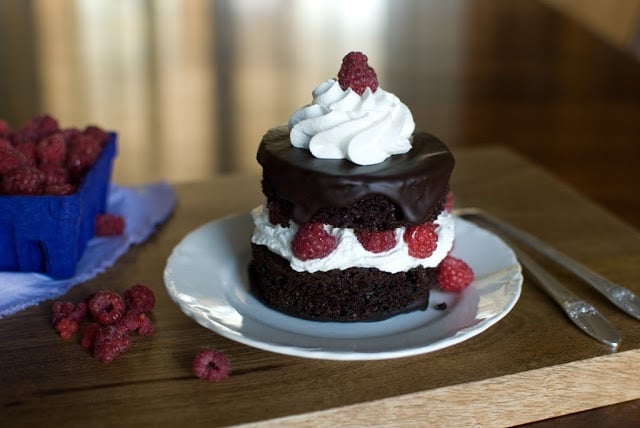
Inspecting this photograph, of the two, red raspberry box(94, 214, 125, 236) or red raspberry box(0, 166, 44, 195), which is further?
red raspberry box(94, 214, 125, 236)

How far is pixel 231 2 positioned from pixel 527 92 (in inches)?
78.7

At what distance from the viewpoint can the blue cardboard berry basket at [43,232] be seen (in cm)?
167

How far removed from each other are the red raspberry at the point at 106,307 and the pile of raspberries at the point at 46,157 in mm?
244

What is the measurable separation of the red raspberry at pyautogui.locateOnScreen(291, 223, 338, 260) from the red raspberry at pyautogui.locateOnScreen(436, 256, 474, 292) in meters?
0.27

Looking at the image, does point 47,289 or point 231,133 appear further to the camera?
point 231,133

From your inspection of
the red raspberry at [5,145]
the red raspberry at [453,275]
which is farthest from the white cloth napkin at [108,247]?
the red raspberry at [453,275]

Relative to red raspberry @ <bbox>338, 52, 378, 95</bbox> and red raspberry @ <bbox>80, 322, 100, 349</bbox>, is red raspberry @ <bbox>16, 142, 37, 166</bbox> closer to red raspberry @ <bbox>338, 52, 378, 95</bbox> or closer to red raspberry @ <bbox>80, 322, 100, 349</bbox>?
red raspberry @ <bbox>80, 322, 100, 349</bbox>

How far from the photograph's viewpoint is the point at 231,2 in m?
5.12

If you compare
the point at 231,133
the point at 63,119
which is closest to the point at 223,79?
the point at 231,133

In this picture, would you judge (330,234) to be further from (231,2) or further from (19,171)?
(231,2)

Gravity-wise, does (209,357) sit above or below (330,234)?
below

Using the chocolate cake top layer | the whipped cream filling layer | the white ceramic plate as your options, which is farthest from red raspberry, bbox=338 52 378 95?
the white ceramic plate

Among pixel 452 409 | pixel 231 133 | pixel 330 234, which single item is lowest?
pixel 231 133

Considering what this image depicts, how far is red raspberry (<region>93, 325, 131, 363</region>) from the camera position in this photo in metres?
1.46
